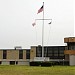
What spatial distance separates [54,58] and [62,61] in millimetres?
3561

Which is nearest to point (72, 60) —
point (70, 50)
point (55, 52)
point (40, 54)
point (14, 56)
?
point (70, 50)

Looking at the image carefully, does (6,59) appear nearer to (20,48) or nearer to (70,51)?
(20,48)

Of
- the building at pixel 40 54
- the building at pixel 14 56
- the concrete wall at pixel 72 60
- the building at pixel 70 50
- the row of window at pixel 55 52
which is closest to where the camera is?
the building at pixel 70 50

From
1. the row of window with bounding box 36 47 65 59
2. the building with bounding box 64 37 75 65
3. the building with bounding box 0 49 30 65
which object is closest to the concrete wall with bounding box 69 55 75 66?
the building with bounding box 64 37 75 65

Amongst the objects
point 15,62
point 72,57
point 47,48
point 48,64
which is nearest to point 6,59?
point 15,62

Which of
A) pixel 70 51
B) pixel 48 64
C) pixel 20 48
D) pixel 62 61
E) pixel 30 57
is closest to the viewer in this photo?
pixel 48 64

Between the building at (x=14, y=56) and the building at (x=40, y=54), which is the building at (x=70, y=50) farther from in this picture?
the building at (x=14, y=56)

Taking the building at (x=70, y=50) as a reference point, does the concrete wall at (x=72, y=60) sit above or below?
below

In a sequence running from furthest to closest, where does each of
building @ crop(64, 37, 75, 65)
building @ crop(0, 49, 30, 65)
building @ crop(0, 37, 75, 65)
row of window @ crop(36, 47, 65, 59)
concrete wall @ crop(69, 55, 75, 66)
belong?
building @ crop(0, 49, 30, 65)
row of window @ crop(36, 47, 65, 59)
building @ crop(0, 37, 75, 65)
concrete wall @ crop(69, 55, 75, 66)
building @ crop(64, 37, 75, 65)

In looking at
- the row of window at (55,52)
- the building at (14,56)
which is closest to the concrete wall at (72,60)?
the row of window at (55,52)

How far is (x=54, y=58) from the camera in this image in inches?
3971

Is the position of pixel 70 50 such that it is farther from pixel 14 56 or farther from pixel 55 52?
pixel 14 56

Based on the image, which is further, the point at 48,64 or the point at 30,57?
the point at 30,57

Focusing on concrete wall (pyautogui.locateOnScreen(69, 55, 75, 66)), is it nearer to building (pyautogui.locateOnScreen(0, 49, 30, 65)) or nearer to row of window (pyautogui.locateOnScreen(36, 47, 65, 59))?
row of window (pyautogui.locateOnScreen(36, 47, 65, 59))
